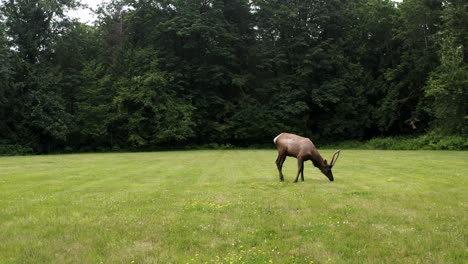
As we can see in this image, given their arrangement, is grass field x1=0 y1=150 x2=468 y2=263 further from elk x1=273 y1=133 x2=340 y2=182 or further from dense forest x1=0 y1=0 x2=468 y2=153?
dense forest x1=0 y1=0 x2=468 y2=153

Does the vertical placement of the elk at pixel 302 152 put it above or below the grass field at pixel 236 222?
above

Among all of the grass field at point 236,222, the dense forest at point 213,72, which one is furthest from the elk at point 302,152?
the dense forest at point 213,72

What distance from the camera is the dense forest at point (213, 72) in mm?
45438

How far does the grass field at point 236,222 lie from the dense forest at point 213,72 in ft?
102

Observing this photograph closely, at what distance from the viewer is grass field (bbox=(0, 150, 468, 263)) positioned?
700cm

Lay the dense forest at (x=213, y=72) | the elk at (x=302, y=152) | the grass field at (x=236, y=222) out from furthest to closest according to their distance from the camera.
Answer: the dense forest at (x=213, y=72) → the elk at (x=302, y=152) → the grass field at (x=236, y=222)

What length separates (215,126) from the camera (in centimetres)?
4894

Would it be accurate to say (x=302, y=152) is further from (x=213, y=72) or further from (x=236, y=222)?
(x=213, y=72)

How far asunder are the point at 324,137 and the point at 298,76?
798 centimetres

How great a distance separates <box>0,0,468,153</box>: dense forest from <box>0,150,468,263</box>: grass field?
31117 millimetres

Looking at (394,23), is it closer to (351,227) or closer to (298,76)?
(298,76)

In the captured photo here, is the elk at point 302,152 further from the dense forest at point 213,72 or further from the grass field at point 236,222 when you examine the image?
the dense forest at point 213,72

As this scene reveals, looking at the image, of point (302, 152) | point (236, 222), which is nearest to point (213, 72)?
point (302, 152)

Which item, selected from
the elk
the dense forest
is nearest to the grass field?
the elk
